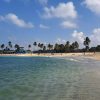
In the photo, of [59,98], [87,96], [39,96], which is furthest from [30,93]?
[87,96]

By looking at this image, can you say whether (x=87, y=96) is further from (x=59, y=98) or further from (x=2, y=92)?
(x=2, y=92)

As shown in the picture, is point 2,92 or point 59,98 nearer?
point 59,98

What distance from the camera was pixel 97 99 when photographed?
1880 centimetres

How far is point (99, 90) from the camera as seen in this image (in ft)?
74.8

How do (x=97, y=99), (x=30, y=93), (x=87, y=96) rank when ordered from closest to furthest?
(x=97, y=99) < (x=87, y=96) < (x=30, y=93)

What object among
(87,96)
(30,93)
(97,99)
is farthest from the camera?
(30,93)

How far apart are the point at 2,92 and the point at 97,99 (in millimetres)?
8111

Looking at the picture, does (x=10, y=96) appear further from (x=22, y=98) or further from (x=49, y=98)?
(x=49, y=98)

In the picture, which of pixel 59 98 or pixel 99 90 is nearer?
pixel 59 98

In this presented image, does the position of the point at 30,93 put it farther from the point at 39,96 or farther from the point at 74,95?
the point at 74,95

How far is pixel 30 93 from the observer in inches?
858

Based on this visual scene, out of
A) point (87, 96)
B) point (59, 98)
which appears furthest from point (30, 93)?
point (87, 96)

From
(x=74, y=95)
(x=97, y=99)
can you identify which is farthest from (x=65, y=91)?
(x=97, y=99)

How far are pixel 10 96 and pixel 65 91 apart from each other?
4.69 meters
